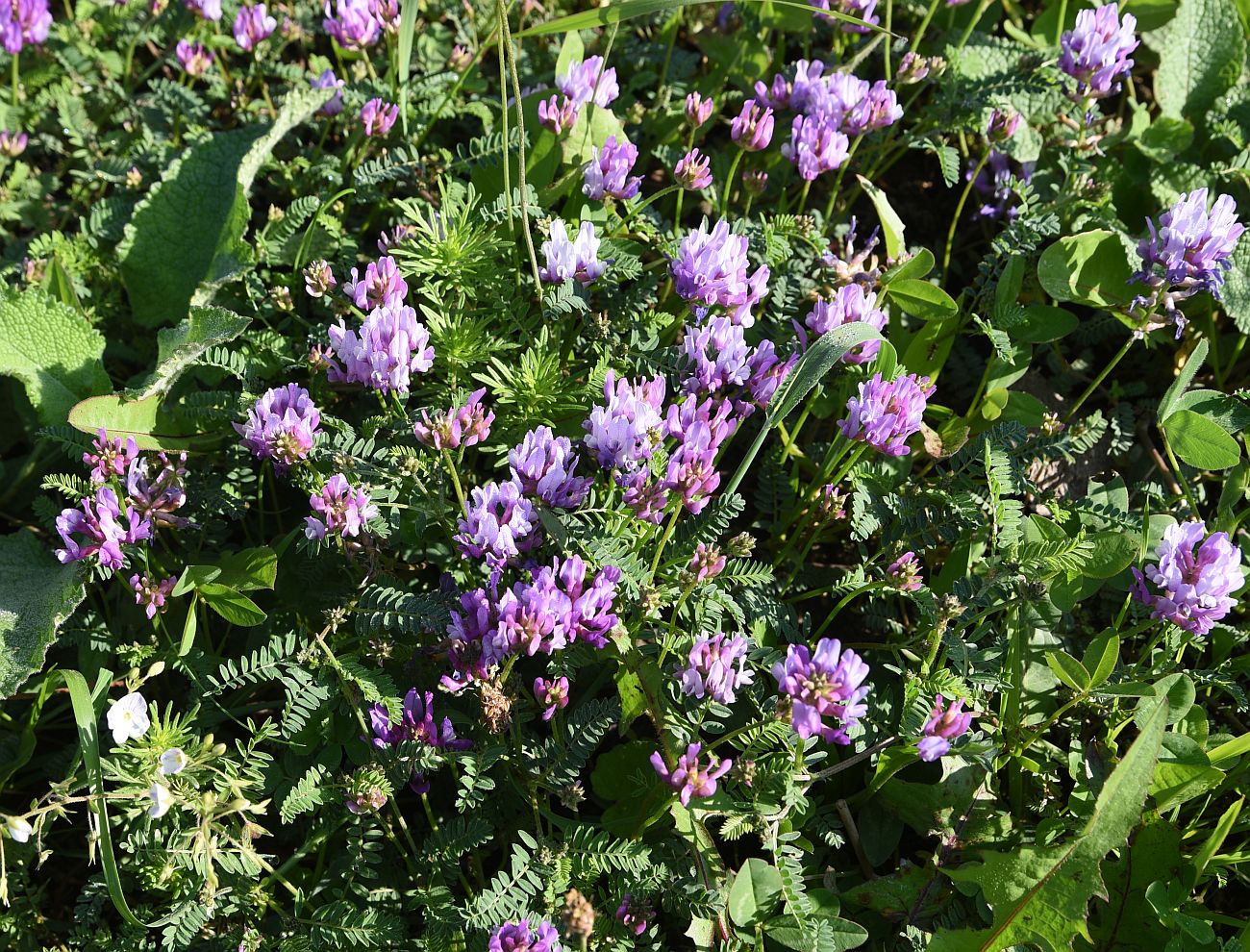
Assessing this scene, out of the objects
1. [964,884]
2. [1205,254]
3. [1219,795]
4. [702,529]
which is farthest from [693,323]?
[1219,795]

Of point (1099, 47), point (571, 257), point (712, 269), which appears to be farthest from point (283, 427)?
point (1099, 47)

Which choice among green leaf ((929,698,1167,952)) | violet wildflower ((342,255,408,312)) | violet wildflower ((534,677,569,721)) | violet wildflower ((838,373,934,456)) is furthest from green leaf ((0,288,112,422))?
green leaf ((929,698,1167,952))

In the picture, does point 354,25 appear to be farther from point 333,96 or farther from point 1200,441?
point 1200,441

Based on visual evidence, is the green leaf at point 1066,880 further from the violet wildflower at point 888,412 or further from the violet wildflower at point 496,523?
the violet wildflower at point 496,523

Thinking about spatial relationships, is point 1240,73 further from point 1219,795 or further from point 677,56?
point 1219,795

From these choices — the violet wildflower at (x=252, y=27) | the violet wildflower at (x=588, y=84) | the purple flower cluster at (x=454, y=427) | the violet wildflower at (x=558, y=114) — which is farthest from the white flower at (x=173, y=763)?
the violet wildflower at (x=252, y=27)

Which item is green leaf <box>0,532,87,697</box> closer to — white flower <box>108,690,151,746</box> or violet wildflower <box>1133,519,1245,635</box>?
white flower <box>108,690,151,746</box>
